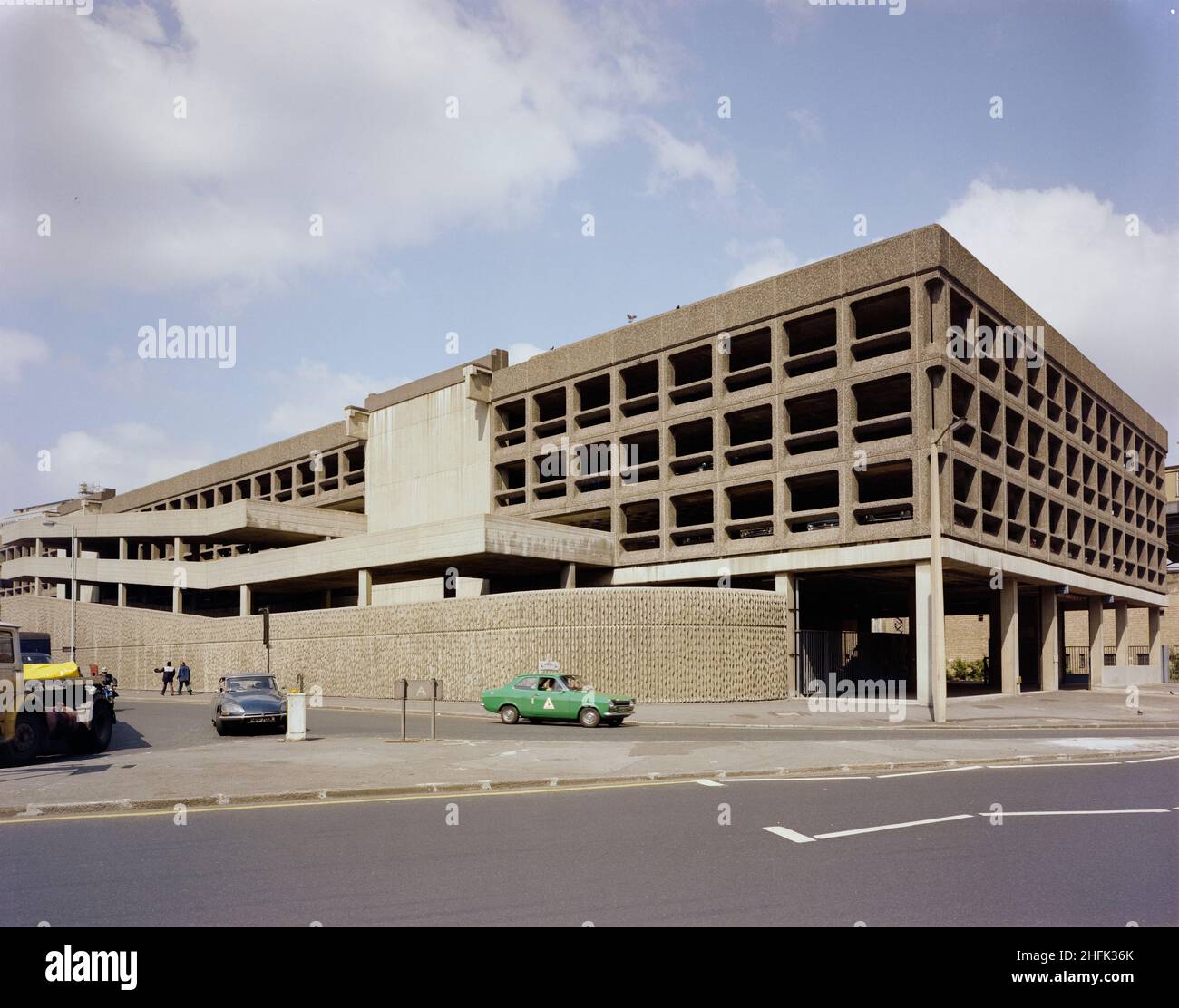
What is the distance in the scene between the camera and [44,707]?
16641 millimetres

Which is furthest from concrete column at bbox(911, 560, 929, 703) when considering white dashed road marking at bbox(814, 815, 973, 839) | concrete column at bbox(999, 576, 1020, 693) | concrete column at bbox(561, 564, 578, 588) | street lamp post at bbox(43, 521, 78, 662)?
street lamp post at bbox(43, 521, 78, 662)

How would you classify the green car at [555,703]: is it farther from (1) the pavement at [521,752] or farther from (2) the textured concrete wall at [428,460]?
(2) the textured concrete wall at [428,460]

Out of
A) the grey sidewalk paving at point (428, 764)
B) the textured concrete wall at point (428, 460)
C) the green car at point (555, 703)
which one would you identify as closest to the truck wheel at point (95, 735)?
the grey sidewalk paving at point (428, 764)

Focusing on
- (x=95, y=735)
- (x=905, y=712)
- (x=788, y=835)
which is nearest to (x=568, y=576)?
(x=905, y=712)

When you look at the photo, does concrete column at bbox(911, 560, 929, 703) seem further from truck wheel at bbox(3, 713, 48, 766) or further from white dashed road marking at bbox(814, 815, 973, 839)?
truck wheel at bbox(3, 713, 48, 766)

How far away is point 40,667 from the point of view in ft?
58.0

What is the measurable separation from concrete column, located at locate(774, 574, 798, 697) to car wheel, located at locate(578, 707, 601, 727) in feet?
43.6

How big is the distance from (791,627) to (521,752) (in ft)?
73.4

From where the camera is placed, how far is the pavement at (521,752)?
42.9ft

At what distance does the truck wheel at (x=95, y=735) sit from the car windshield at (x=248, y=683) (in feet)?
20.3

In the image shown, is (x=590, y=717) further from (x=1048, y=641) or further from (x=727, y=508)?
(x=1048, y=641)

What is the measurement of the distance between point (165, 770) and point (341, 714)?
673 inches
